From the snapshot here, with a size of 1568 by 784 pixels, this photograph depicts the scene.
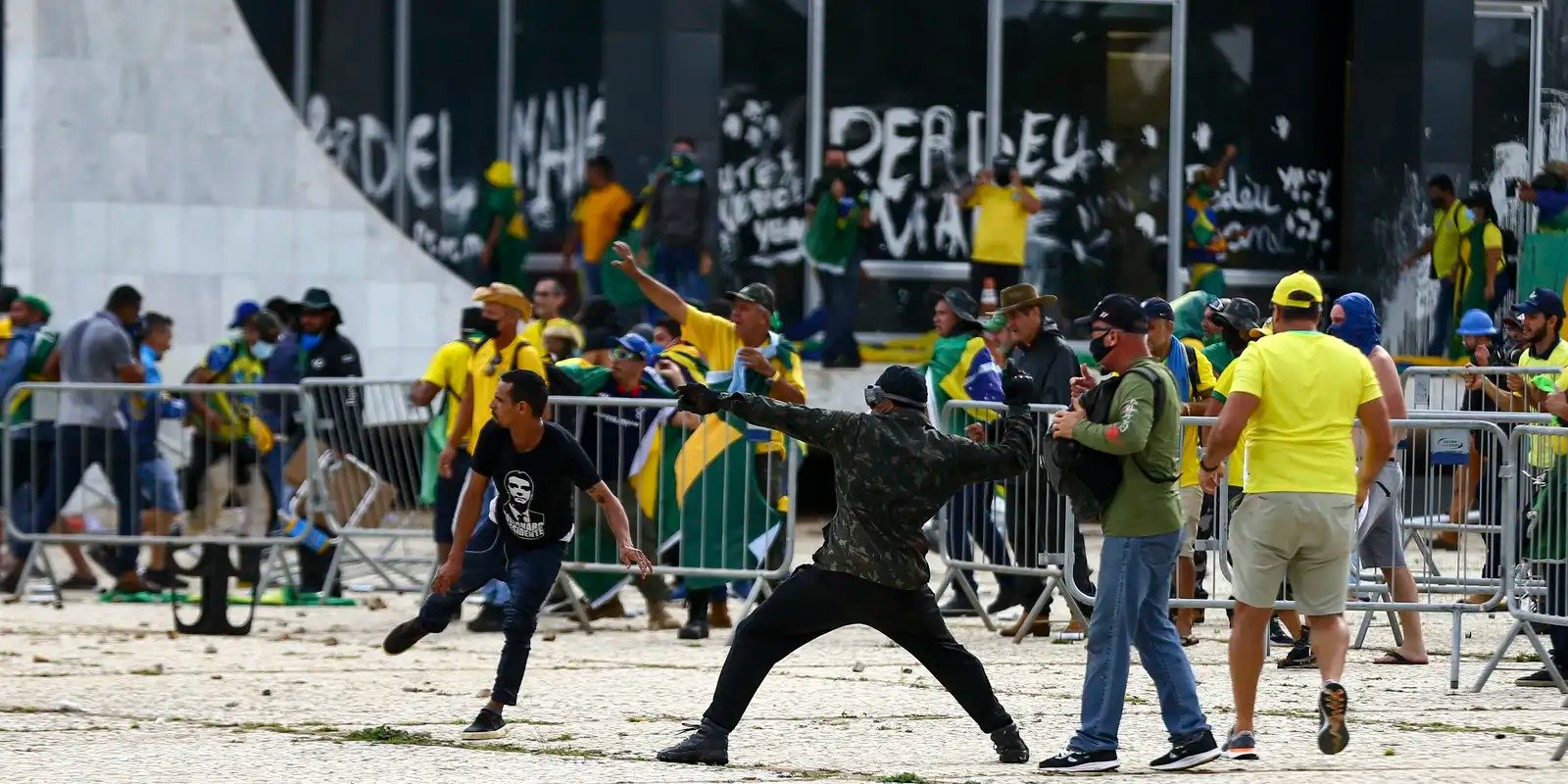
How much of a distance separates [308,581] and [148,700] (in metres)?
4.77

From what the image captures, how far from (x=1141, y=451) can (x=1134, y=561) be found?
0.38 m

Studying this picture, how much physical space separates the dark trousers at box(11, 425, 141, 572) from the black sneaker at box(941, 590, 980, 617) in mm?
5159

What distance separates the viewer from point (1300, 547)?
8.53 meters

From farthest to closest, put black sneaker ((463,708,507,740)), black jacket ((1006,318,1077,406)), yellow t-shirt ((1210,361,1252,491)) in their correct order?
1. black jacket ((1006,318,1077,406))
2. yellow t-shirt ((1210,361,1252,491))
3. black sneaker ((463,708,507,740))

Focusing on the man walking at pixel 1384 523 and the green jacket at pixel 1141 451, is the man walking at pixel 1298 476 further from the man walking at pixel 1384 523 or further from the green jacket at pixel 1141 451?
the man walking at pixel 1384 523

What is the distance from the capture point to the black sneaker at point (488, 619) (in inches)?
521

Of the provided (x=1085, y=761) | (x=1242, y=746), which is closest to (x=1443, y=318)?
(x=1242, y=746)

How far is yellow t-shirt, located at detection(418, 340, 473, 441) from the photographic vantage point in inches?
521

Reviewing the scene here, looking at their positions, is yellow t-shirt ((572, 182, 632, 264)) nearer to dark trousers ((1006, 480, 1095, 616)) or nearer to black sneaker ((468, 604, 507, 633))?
black sneaker ((468, 604, 507, 633))

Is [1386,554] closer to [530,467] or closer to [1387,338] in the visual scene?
[530,467]

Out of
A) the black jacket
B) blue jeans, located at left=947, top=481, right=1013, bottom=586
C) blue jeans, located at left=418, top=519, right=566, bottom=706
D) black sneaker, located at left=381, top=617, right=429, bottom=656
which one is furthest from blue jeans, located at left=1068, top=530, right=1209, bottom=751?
blue jeans, located at left=947, top=481, right=1013, bottom=586

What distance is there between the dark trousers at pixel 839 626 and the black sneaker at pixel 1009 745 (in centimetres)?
3

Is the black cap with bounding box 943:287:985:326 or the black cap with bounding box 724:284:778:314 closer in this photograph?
the black cap with bounding box 724:284:778:314

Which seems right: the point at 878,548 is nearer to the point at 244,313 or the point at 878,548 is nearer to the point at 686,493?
the point at 686,493
